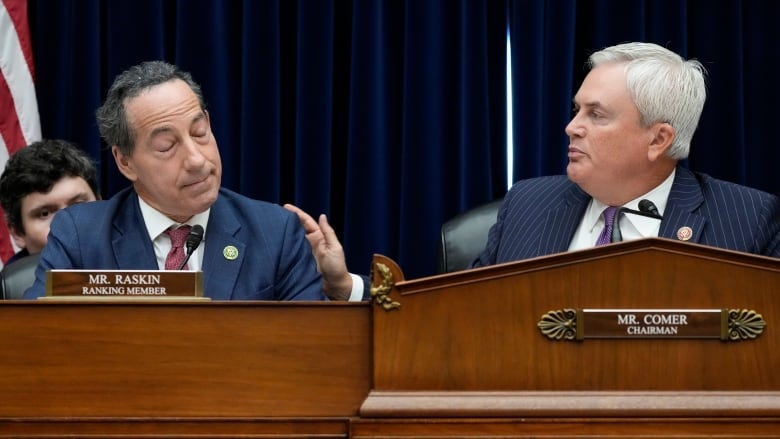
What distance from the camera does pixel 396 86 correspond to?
3.98 meters

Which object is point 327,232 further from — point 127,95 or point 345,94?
point 345,94

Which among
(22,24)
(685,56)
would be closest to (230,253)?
(22,24)

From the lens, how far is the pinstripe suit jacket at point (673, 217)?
104 inches

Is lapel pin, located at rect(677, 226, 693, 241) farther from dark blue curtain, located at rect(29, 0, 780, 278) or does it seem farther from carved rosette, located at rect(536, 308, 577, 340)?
dark blue curtain, located at rect(29, 0, 780, 278)

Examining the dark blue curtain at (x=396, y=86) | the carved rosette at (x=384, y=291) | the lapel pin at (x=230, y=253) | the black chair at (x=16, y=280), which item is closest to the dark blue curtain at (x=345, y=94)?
the dark blue curtain at (x=396, y=86)

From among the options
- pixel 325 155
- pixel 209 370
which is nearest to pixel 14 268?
pixel 325 155

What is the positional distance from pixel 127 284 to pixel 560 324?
2.34ft

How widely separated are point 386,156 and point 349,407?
2220 millimetres

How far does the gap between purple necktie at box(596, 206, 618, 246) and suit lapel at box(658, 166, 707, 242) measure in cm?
12

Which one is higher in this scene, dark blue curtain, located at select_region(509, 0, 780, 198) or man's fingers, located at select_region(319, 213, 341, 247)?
dark blue curtain, located at select_region(509, 0, 780, 198)

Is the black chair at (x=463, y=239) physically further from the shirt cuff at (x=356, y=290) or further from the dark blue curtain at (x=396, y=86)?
the dark blue curtain at (x=396, y=86)

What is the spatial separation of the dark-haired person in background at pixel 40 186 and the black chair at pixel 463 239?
111 cm

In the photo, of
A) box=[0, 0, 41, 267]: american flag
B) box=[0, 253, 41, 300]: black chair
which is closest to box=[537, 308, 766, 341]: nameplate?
box=[0, 253, 41, 300]: black chair

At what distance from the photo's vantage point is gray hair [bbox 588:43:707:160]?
2801 mm
